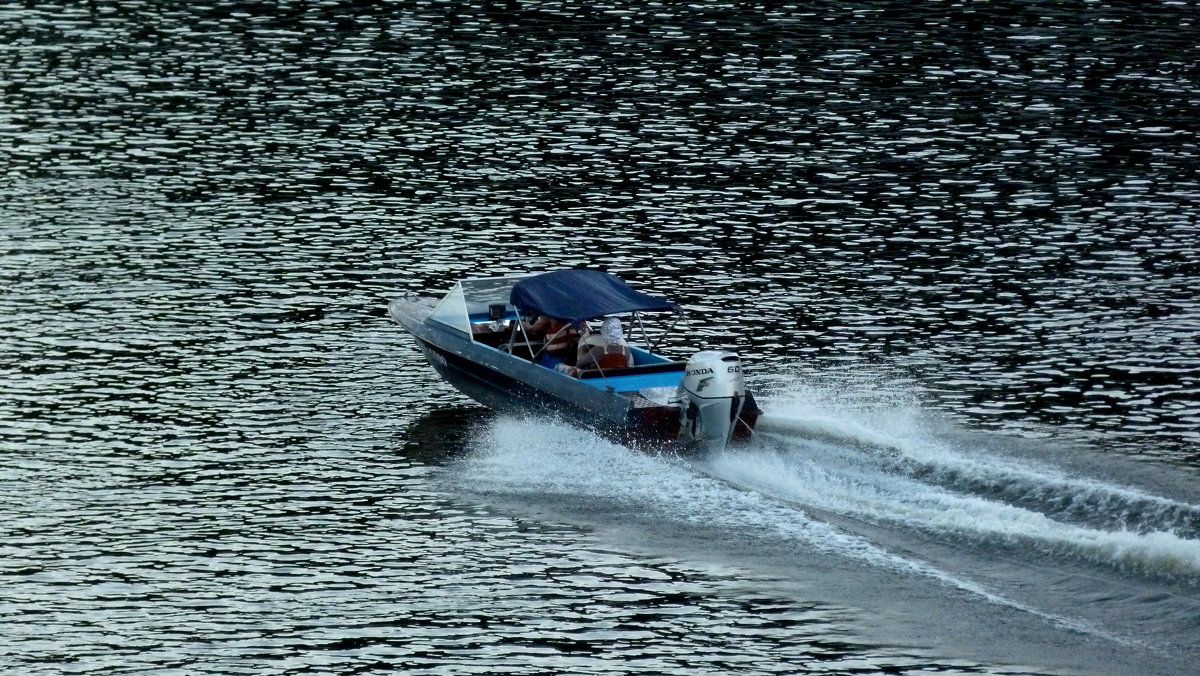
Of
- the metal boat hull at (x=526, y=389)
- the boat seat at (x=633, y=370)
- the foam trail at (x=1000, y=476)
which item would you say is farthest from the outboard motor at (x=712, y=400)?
the boat seat at (x=633, y=370)

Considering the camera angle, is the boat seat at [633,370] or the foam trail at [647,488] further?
the boat seat at [633,370]

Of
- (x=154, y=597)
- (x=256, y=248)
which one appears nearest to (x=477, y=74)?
(x=256, y=248)

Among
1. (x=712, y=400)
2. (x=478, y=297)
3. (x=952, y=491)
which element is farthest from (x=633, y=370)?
(x=952, y=491)

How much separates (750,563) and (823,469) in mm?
2588

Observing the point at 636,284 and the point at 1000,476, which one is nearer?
the point at 1000,476

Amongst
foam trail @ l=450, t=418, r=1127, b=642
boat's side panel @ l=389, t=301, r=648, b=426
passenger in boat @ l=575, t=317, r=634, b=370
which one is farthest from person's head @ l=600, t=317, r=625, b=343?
foam trail @ l=450, t=418, r=1127, b=642

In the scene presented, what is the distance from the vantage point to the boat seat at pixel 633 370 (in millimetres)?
25500

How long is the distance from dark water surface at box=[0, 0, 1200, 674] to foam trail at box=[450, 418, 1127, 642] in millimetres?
76

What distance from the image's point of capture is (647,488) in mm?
23016

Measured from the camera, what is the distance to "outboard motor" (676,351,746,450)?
23.3 metres

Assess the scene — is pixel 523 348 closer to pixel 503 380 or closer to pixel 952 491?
pixel 503 380

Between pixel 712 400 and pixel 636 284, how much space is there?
11537 mm

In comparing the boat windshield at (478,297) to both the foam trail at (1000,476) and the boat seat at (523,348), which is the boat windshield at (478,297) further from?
the foam trail at (1000,476)

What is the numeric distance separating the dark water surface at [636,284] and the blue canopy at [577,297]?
1.96 metres
